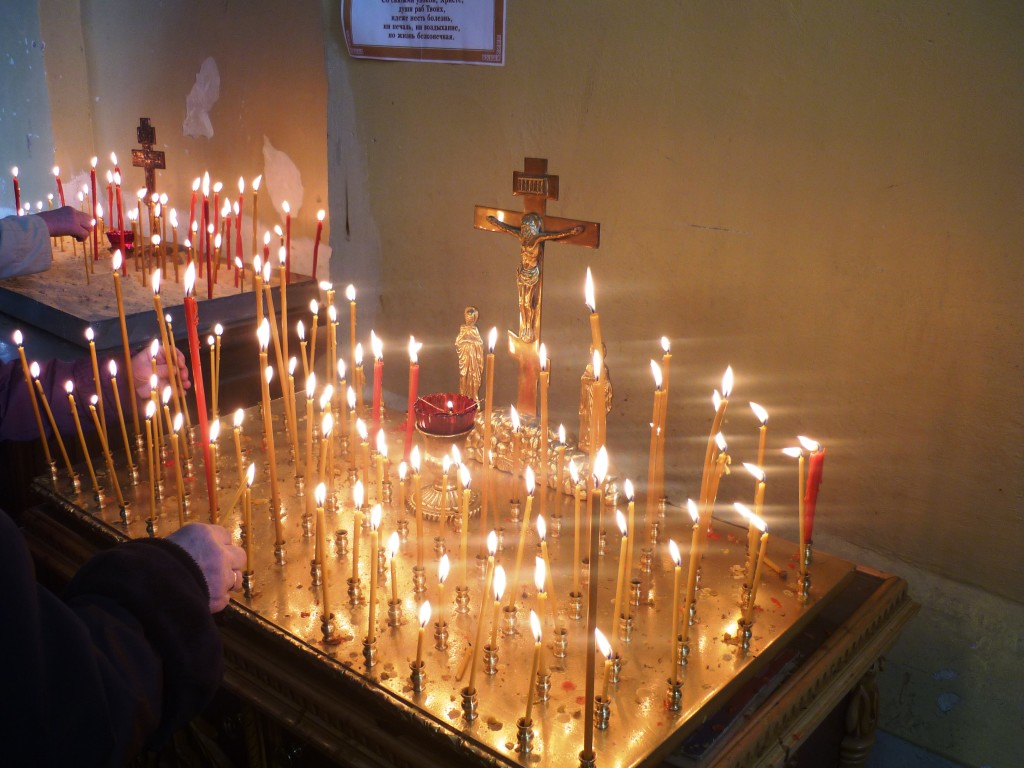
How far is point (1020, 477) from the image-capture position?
183cm

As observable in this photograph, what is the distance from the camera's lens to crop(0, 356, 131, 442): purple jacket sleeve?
A: 7.99 feet

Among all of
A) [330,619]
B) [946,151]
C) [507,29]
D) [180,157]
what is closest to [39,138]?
[180,157]

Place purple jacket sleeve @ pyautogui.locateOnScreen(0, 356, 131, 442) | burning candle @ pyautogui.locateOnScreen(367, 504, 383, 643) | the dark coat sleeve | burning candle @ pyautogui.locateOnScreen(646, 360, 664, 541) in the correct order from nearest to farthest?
the dark coat sleeve < burning candle @ pyautogui.locateOnScreen(367, 504, 383, 643) < burning candle @ pyautogui.locateOnScreen(646, 360, 664, 541) < purple jacket sleeve @ pyautogui.locateOnScreen(0, 356, 131, 442)

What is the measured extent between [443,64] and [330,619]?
65.7 inches

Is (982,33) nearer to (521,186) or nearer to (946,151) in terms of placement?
(946,151)

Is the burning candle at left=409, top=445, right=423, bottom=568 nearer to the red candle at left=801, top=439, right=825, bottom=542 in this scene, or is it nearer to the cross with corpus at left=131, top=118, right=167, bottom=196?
the red candle at left=801, top=439, right=825, bottom=542

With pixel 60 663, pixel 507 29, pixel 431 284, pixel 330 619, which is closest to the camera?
pixel 60 663

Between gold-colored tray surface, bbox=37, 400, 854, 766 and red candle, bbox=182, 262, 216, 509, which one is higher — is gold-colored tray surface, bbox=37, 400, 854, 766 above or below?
below

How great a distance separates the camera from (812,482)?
175 centimetres

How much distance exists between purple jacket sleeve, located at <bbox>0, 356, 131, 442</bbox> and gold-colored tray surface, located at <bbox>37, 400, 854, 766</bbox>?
0.29 metres

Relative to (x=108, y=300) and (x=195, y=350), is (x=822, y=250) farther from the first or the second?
(x=108, y=300)

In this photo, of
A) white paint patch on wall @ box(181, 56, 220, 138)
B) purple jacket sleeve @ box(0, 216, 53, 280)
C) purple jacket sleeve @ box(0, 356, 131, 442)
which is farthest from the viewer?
white paint patch on wall @ box(181, 56, 220, 138)

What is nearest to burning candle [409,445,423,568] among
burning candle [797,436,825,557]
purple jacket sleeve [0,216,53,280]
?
burning candle [797,436,825,557]

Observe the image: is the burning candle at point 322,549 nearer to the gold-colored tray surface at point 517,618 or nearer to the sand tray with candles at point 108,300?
the gold-colored tray surface at point 517,618
